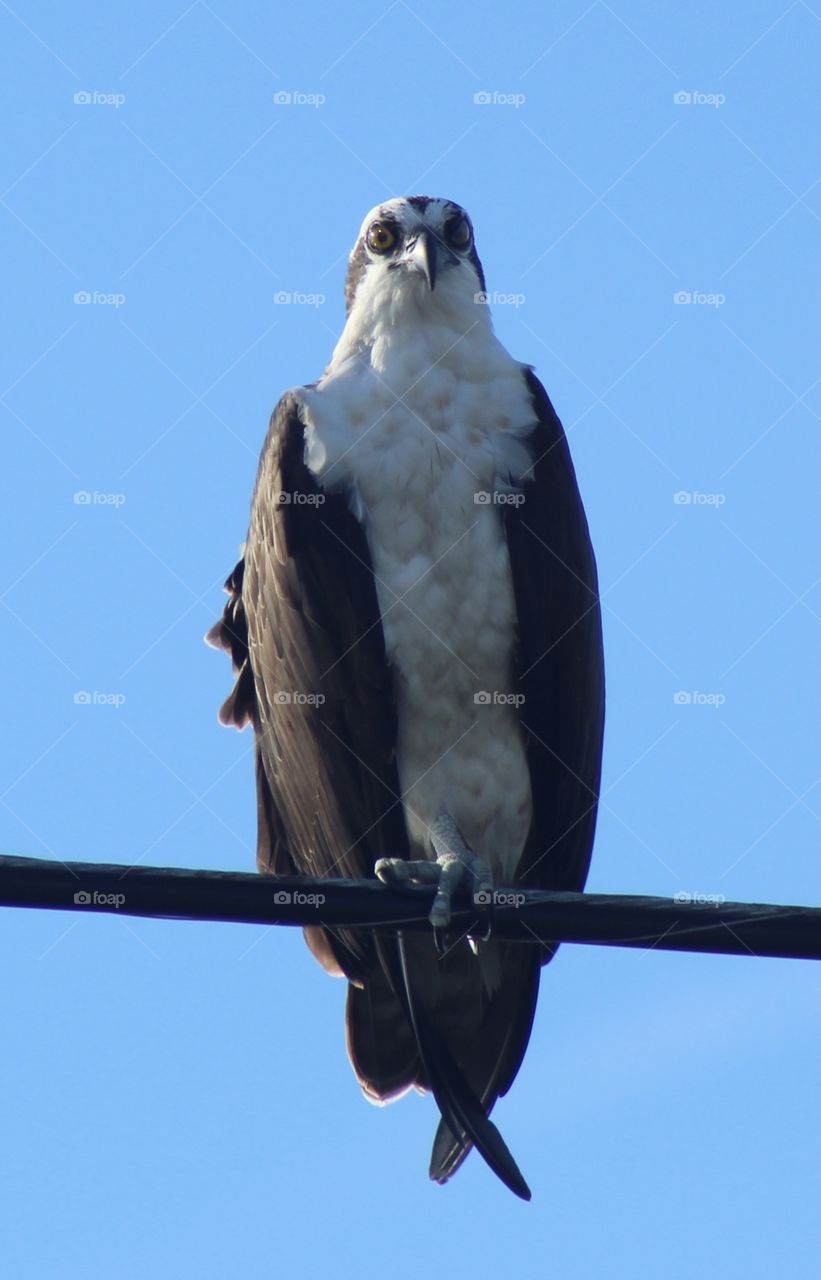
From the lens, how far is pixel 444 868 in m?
6.02

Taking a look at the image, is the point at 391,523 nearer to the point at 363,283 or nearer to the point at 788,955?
the point at 363,283

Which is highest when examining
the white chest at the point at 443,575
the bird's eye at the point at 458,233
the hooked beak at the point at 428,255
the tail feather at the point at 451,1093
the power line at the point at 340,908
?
the bird's eye at the point at 458,233

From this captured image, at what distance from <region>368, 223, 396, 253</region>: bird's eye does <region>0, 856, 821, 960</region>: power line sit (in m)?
3.58

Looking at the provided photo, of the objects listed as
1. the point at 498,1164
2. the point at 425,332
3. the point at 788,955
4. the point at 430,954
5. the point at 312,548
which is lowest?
the point at 498,1164

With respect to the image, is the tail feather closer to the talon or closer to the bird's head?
the talon

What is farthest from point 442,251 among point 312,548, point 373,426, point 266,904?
point 266,904

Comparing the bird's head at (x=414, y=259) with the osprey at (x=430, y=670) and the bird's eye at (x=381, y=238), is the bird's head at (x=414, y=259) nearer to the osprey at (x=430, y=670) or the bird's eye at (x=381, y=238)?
the bird's eye at (x=381, y=238)

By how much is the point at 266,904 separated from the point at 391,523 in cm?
231

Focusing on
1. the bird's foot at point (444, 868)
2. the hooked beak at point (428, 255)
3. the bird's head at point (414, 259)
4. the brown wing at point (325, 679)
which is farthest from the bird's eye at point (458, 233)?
the bird's foot at point (444, 868)

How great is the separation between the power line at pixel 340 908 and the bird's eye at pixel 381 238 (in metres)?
3.58

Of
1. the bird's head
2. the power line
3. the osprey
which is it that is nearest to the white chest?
the osprey

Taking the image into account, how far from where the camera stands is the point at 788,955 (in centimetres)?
440

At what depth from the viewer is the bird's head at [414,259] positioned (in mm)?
7133

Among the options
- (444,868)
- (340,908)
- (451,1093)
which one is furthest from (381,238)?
(340,908)
